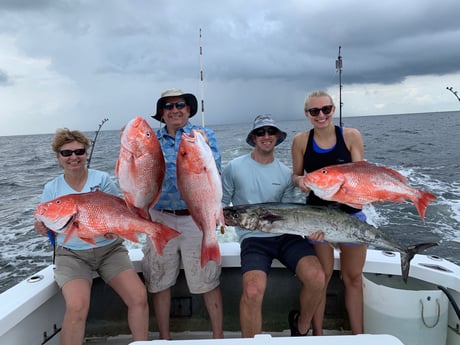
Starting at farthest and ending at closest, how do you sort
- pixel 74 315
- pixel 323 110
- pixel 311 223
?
pixel 323 110
pixel 311 223
pixel 74 315

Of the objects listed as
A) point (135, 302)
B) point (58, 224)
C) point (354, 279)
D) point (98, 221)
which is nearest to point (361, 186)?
point (354, 279)

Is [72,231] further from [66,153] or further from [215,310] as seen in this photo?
[215,310]

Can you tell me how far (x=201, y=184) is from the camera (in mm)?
2424

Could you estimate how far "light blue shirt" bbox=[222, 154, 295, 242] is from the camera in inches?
129

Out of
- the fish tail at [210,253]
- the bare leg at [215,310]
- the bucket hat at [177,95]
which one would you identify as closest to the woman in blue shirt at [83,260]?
the bare leg at [215,310]

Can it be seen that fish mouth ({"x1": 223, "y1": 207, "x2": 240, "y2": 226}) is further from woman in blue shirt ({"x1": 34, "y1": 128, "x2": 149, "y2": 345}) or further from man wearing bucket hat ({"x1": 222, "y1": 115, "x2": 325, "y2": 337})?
woman in blue shirt ({"x1": 34, "y1": 128, "x2": 149, "y2": 345})

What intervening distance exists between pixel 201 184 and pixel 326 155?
1194mm

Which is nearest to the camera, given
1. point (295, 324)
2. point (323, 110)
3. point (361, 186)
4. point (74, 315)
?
point (361, 186)

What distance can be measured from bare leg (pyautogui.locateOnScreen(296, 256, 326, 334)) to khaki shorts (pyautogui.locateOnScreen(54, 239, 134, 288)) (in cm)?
147

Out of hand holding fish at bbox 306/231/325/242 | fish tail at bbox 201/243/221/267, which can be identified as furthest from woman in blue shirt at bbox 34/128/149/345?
hand holding fish at bbox 306/231/325/242

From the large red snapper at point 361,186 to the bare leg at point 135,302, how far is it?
5.37 feet

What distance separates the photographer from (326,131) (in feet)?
10.2

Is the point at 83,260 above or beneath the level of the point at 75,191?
beneath

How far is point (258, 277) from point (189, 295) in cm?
112
